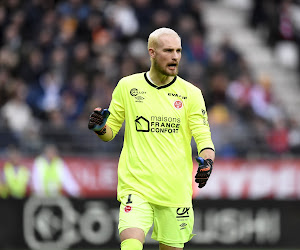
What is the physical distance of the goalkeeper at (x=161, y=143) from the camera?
316 inches

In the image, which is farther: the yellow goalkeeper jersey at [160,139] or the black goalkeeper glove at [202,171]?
the yellow goalkeeper jersey at [160,139]

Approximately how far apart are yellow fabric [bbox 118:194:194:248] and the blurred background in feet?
23.5

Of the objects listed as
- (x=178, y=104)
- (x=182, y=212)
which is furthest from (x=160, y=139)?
(x=182, y=212)

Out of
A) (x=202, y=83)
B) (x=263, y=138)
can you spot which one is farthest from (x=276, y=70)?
(x=263, y=138)

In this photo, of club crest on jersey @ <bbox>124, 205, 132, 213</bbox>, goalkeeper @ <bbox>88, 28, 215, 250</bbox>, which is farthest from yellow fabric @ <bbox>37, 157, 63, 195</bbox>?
club crest on jersey @ <bbox>124, 205, 132, 213</bbox>

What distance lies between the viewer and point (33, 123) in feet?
53.0

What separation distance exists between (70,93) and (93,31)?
8.12 ft

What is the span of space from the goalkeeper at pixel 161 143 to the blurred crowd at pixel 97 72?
7710 mm

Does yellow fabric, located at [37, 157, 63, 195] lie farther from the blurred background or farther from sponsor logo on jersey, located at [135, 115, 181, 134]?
sponsor logo on jersey, located at [135, 115, 181, 134]

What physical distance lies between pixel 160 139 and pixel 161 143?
0.14 ft

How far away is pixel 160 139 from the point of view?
320 inches

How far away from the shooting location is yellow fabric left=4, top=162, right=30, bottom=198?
15359mm

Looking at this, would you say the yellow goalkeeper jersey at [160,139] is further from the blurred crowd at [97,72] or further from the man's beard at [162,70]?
the blurred crowd at [97,72]

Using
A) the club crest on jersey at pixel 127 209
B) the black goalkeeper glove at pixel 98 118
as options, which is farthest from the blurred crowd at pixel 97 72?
the black goalkeeper glove at pixel 98 118
